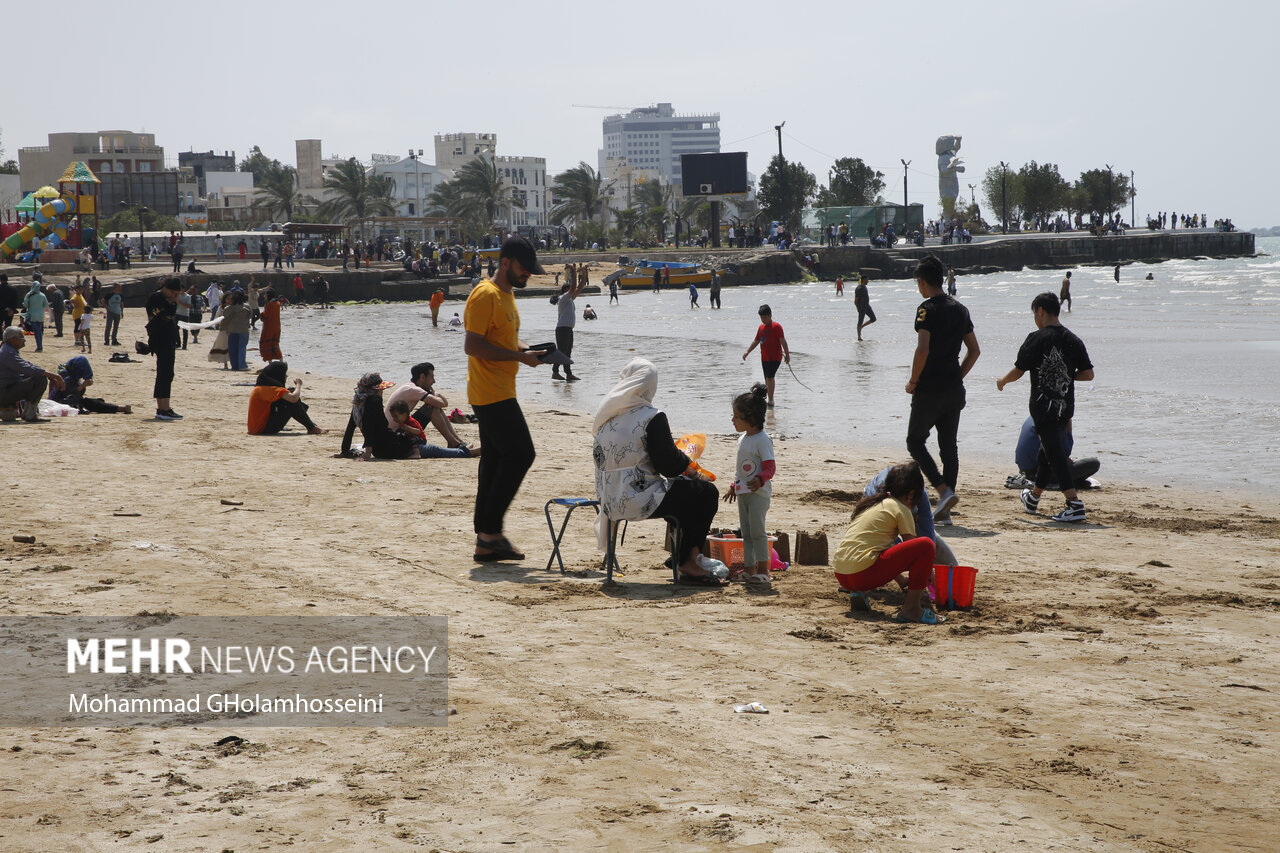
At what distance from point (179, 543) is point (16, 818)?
12.3 feet

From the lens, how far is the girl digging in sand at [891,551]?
5480 millimetres

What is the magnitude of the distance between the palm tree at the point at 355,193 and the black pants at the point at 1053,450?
82.7 metres

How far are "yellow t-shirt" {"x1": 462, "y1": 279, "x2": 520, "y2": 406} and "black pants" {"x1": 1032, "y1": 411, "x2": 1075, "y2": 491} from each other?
13.4ft

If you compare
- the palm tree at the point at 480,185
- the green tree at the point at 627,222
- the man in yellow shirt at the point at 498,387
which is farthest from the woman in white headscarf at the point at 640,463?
the green tree at the point at 627,222

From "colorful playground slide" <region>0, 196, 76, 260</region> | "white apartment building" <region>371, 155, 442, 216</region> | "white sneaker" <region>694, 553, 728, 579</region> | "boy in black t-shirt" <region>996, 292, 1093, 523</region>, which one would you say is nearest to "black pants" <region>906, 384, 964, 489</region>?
"boy in black t-shirt" <region>996, 292, 1093, 523</region>

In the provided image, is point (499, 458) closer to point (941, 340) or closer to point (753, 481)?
point (753, 481)

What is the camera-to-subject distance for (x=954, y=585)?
5621mm

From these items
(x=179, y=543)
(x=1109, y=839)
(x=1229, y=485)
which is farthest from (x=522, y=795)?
(x=1229, y=485)

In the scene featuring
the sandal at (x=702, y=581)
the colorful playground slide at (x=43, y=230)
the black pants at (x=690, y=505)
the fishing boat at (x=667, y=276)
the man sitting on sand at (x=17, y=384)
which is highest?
A: the colorful playground slide at (x=43, y=230)

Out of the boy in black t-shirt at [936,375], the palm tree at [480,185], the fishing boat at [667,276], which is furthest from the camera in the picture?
the palm tree at [480,185]

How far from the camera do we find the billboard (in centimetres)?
8769

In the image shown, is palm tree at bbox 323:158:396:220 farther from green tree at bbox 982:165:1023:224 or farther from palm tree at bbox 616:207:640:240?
green tree at bbox 982:165:1023:224

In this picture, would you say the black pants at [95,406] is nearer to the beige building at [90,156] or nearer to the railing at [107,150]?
the beige building at [90,156]

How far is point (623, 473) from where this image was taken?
5.93m
